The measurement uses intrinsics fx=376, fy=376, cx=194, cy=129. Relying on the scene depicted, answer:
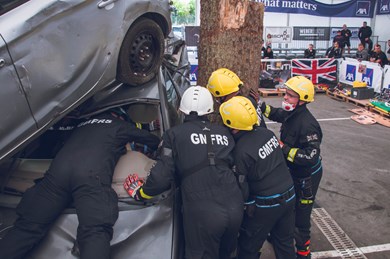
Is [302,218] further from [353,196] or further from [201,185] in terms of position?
[353,196]

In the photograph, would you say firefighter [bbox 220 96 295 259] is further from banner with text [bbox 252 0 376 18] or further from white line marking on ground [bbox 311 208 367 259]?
banner with text [bbox 252 0 376 18]

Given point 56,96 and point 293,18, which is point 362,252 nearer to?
point 56,96

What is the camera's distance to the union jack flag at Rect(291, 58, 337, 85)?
38.9 feet

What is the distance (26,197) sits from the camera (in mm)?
2762

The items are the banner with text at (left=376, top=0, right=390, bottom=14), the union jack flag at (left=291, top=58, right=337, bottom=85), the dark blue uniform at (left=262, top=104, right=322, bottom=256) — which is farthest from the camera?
the banner with text at (left=376, top=0, right=390, bottom=14)

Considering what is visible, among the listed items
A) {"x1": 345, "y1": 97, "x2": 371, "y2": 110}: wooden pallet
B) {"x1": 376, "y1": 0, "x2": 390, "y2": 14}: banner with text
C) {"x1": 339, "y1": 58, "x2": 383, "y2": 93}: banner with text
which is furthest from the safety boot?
{"x1": 376, "y1": 0, "x2": 390, "y2": 14}: banner with text

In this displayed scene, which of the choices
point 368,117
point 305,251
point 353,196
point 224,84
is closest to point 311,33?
point 368,117

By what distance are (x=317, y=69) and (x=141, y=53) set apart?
376 inches

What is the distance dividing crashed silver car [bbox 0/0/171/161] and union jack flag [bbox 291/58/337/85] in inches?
364

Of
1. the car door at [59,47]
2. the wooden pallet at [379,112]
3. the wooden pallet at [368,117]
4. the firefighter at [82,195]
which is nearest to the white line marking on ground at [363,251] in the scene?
the firefighter at [82,195]

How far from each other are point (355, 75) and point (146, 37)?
30.9 ft

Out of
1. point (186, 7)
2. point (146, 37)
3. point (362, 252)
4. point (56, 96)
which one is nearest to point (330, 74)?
point (362, 252)

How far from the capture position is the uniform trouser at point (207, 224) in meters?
2.81

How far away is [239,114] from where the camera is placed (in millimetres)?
3115
